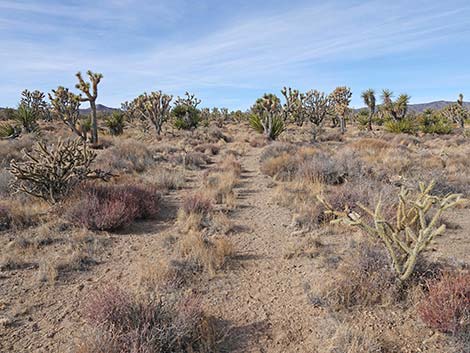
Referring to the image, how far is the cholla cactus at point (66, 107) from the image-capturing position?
16.5 meters

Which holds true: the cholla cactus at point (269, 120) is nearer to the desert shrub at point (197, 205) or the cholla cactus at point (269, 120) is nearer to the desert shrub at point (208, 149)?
the desert shrub at point (208, 149)

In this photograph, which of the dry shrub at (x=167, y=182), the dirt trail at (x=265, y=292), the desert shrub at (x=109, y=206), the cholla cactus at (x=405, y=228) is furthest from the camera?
the dry shrub at (x=167, y=182)

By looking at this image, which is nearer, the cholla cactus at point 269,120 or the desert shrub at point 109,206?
the desert shrub at point 109,206

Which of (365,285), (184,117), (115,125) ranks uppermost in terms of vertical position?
(184,117)

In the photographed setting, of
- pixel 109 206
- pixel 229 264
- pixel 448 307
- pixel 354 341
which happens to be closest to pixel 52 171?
pixel 109 206

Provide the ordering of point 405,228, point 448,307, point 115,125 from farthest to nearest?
point 115,125
point 405,228
point 448,307

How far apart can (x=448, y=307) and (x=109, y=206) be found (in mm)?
5700

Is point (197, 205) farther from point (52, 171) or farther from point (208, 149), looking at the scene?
point (208, 149)

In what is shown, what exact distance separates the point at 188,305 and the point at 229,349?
620mm

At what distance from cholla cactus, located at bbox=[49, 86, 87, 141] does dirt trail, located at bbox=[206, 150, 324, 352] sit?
1328 centimetres

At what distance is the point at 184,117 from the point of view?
30891 millimetres

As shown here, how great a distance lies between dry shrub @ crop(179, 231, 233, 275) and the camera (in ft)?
16.0

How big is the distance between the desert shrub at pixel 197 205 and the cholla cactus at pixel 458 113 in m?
33.3

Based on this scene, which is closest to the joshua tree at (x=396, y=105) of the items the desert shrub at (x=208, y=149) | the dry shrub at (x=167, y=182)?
the desert shrub at (x=208, y=149)
